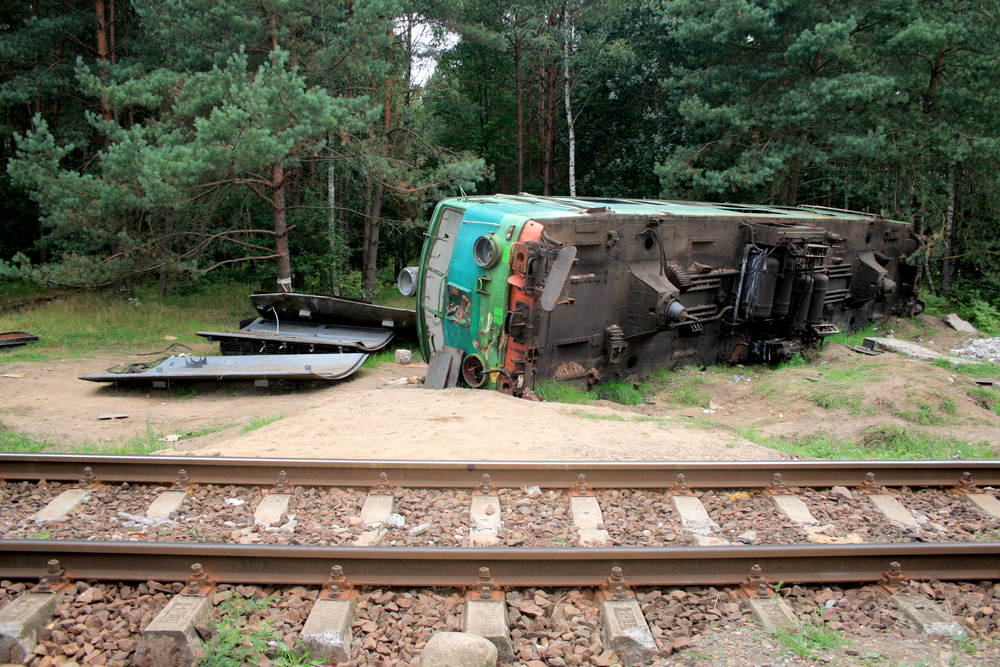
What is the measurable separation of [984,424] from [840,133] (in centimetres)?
1054

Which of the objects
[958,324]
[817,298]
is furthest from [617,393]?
[958,324]

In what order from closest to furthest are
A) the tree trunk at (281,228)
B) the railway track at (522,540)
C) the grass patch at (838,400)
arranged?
the railway track at (522,540) → the grass patch at (838,400) → the tree trunk at (281,228)

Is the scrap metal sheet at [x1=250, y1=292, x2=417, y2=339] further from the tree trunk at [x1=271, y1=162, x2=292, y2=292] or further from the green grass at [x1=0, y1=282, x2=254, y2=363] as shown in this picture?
the green grass at [x1=0, y1=282, x2=254, y2=363]

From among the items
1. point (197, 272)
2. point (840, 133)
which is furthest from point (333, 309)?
point (840, 133)

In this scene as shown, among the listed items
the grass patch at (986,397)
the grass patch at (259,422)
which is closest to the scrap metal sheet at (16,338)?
the grass patch at (259,422)

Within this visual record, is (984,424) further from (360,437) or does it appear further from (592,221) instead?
(360,437)

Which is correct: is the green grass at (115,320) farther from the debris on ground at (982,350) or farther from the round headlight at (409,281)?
the debris on ground at (982,350)

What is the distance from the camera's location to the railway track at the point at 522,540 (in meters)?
3.57

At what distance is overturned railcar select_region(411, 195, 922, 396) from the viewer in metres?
7.83

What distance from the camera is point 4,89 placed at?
50.9ft

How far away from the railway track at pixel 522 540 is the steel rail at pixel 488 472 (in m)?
Result: 0.01

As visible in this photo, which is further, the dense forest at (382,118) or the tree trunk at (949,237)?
the tree trunk at (949,237)

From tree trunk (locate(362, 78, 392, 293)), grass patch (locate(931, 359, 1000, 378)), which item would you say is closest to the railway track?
grass patch (locate(931, 359, 1000, 378))

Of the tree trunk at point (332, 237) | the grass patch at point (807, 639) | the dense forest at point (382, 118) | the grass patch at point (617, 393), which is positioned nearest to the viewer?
the grass patch at point (807, 639)
